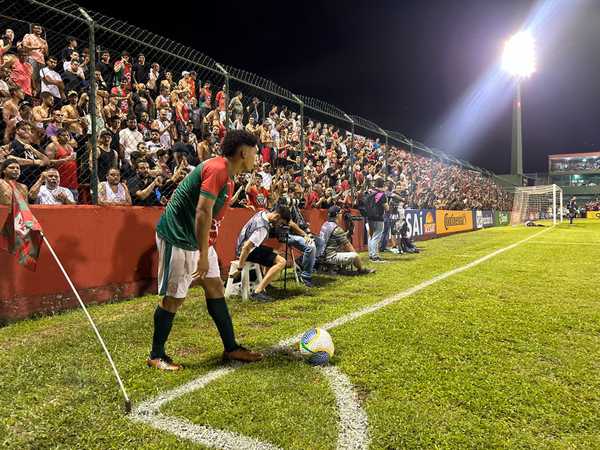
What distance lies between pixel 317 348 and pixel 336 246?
5079 millimetres

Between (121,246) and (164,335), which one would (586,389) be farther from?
(121,246)

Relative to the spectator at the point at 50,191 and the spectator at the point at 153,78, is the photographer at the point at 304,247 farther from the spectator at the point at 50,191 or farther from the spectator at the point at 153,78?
the spectator at the point at 153,78

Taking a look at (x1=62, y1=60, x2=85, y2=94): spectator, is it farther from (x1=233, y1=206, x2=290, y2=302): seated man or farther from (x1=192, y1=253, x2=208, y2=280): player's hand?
(x1=192, y1=253, x2=208, y2=280): player's hand

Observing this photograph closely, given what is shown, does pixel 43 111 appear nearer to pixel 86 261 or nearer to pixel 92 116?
pixel 92 116

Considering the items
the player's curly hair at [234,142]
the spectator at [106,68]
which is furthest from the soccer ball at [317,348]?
the spectator at [106,68]

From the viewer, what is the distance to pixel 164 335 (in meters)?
3.65

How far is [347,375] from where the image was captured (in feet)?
11.3

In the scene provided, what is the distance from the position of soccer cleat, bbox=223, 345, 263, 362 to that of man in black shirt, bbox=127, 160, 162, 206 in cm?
433

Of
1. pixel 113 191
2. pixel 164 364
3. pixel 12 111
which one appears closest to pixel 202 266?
pixel 164 364

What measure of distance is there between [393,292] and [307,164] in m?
8.26

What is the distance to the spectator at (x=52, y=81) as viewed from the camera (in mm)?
8555

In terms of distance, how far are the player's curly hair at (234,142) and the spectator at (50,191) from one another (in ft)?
12.5

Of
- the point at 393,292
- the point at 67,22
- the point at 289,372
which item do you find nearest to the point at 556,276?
the point at 393,292

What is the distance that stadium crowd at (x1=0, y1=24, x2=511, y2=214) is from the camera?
663 centimetres
